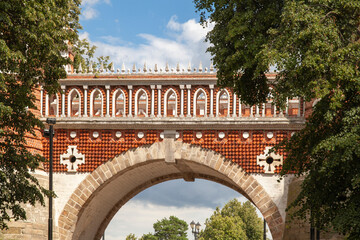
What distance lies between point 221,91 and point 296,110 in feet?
7.97

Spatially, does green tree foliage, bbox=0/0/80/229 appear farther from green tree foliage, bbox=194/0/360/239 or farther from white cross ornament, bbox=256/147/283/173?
white cross ornament, bbox=256/147/283/173

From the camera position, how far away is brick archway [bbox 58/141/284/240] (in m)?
19.3

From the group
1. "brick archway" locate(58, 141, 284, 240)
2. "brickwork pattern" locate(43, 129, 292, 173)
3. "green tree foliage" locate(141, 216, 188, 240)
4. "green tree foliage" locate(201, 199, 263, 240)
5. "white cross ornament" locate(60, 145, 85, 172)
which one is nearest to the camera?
"brick archway" locate(58, 141, 284, 240)

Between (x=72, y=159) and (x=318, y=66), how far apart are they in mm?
10881

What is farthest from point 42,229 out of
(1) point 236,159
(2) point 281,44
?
(2) point 281,44

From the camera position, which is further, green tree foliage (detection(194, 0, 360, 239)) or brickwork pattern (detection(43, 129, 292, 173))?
brickwork pattern (detection(43, 129, 292, 173))

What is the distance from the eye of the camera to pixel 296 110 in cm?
1981

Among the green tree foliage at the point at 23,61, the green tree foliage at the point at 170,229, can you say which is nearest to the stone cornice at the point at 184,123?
the green tree foliage at the point at 23,61

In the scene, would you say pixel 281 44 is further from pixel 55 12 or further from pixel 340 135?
pixel 55 12

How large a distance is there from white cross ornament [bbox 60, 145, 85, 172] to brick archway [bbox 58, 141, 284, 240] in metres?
0.56

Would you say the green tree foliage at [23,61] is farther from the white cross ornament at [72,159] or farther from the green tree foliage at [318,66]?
the white cross ornament at [72,159]

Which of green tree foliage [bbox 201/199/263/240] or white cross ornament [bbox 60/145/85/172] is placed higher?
white cross ornament [bbox 60/145/85/172]

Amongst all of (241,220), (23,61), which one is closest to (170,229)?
(241,220)

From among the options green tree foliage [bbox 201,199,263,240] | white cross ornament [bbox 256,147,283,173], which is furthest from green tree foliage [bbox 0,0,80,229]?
green tree foliage [bbox 201,199,263,240]
